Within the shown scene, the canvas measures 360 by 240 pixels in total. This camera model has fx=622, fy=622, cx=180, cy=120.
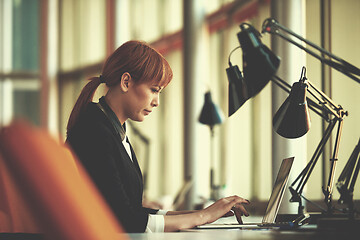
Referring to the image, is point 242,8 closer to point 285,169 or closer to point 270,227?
point 285,169

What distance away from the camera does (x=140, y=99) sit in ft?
6.99

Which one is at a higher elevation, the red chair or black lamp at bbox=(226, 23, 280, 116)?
black lamp at bbox=(226, 23, 280, 116)

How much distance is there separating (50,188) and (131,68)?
4.88ft

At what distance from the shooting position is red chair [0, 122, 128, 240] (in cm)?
60

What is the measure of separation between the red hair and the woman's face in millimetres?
24

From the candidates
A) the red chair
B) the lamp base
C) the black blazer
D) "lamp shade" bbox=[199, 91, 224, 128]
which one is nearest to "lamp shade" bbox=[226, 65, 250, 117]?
the black blazer

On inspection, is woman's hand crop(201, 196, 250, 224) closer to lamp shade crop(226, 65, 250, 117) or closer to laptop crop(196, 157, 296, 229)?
laptop crop(196, 157, 296, 229)

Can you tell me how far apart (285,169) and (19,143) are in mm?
1502

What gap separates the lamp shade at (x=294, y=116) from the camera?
1.94 m

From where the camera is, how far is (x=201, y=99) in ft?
18.5

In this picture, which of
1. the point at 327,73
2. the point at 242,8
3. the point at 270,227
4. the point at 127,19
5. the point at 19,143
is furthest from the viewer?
the point at 127,19

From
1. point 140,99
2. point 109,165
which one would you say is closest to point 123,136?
point 140,99

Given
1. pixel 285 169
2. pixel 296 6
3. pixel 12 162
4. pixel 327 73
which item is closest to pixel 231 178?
pixel 327 73

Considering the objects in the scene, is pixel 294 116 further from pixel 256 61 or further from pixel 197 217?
pixel 197 217
